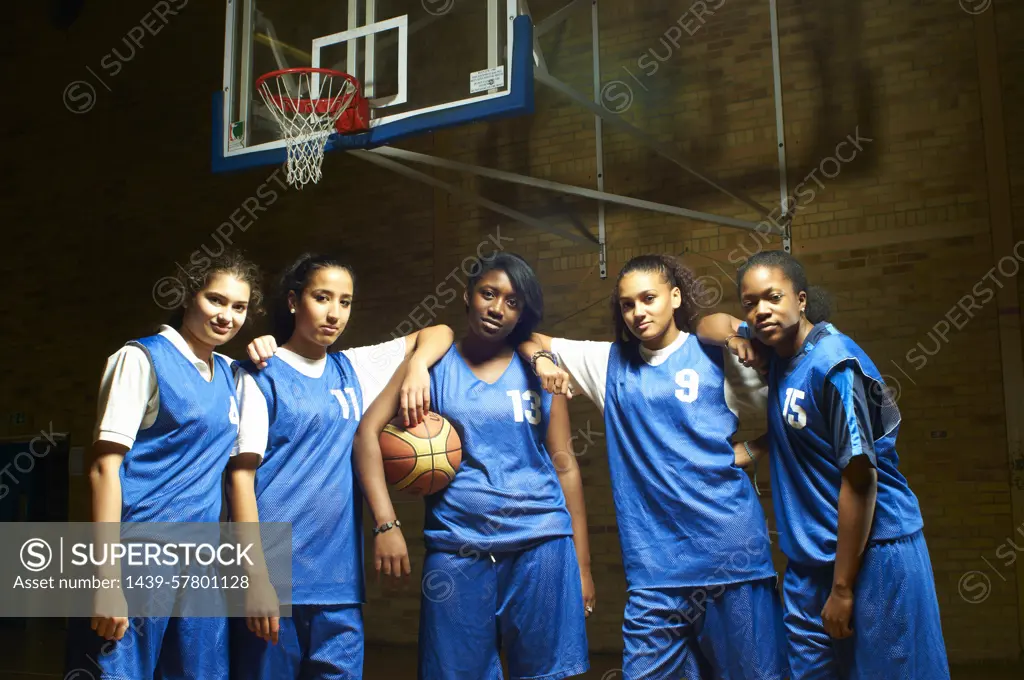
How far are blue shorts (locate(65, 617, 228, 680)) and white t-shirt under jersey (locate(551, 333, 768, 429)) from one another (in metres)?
1.98

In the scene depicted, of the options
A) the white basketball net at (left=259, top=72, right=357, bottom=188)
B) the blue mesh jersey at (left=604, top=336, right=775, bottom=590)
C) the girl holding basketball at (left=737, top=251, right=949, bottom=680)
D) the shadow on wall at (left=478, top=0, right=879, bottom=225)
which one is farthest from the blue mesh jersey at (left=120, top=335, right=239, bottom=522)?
the shadow on wall at (left=478, top=0, right=879, bottom=225)

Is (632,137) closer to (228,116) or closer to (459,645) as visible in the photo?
(228,116)

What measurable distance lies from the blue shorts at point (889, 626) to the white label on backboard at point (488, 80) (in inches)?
117

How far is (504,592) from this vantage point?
13.6ft

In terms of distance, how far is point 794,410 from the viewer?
388 centimetres

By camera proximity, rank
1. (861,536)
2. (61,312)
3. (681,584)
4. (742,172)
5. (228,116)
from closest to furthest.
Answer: (861,536), (681,584), (228,116), (742,172), (61,312)

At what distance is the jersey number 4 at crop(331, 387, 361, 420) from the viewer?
4438 millimetres

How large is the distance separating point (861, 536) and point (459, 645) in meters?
1.78

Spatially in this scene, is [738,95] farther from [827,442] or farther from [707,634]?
[707,634]

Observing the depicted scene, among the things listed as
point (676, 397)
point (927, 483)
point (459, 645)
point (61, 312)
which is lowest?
point (459, 645)

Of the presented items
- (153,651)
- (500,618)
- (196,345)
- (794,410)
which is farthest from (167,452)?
(794,410)

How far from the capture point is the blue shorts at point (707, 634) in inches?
152

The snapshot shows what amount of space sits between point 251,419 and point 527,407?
1295 millimetres

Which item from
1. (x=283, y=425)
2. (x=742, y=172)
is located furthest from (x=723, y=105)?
(x=283, y=425)
